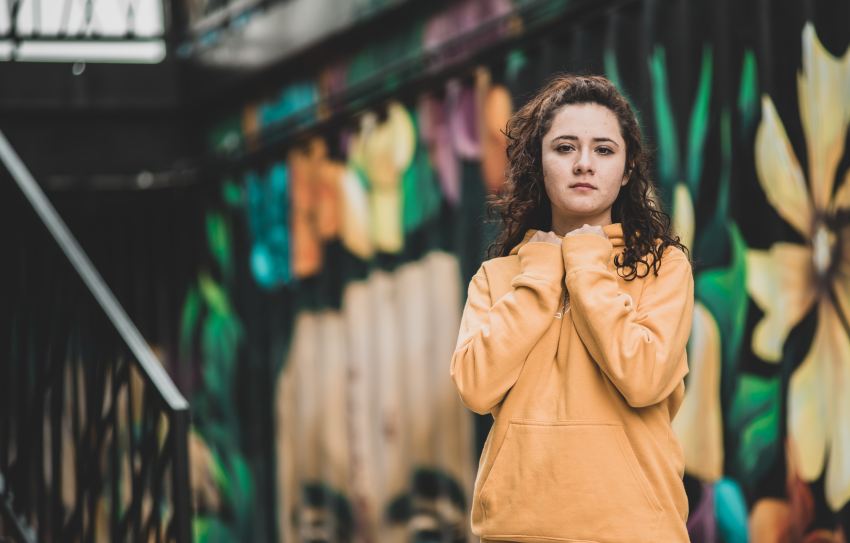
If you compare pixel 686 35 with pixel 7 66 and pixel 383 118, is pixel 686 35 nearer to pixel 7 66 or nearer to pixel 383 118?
pixel 383 118

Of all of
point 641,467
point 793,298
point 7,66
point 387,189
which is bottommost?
point 641,467

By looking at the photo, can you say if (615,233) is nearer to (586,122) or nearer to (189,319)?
(586,122)

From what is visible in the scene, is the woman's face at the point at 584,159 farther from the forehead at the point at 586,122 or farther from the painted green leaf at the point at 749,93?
the painted green leaf at the point at 749,93

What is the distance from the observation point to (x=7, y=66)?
8500 millimetres

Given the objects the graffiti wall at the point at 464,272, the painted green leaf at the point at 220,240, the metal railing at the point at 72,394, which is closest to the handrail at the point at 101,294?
the metal railing at the point at 72,394

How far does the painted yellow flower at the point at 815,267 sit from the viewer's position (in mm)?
4289

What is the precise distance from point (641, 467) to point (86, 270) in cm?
317

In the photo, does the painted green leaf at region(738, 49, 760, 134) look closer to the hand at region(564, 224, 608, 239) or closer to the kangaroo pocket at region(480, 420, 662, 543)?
the hand at region(564, 224, 608, 239)

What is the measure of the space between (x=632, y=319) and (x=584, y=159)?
35cm

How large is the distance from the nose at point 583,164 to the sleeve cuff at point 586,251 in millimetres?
142

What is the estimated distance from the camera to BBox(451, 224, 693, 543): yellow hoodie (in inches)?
103

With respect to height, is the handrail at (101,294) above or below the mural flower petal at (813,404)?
above

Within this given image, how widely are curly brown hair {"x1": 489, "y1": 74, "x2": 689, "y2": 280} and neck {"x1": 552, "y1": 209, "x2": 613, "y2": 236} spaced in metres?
0.05

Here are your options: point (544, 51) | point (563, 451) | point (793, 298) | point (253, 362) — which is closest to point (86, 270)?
point (544, 51)
